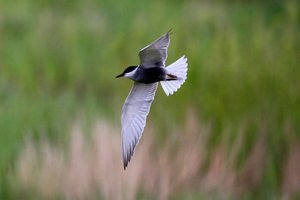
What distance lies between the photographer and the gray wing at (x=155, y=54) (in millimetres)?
4250

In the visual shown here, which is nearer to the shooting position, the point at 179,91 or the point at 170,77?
the point at 170,77

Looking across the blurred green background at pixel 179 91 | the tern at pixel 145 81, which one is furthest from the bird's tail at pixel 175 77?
the blurred green background at pixel 179 91

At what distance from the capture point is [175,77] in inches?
171

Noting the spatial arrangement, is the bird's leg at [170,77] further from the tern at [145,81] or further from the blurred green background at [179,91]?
the blurred green background at [179,91]

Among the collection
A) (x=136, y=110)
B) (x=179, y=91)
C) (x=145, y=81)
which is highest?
(x=145, y=81)

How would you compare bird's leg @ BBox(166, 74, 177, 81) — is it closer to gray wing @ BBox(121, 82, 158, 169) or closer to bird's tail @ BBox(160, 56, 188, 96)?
bird's tail @ BBox(160, 56, 188, 96)

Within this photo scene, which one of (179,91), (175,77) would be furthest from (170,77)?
(179,91)

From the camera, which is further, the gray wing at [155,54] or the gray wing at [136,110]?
the gray wing at [136,110]

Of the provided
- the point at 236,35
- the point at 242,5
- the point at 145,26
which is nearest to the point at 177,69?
the point at 236,35

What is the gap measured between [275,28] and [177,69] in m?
4.37

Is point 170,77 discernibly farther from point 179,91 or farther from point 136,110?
point 179,91

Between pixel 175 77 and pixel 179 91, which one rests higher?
pixel 175 77

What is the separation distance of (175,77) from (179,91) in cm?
308

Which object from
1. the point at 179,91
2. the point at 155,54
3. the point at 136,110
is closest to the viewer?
the point at 155,54
